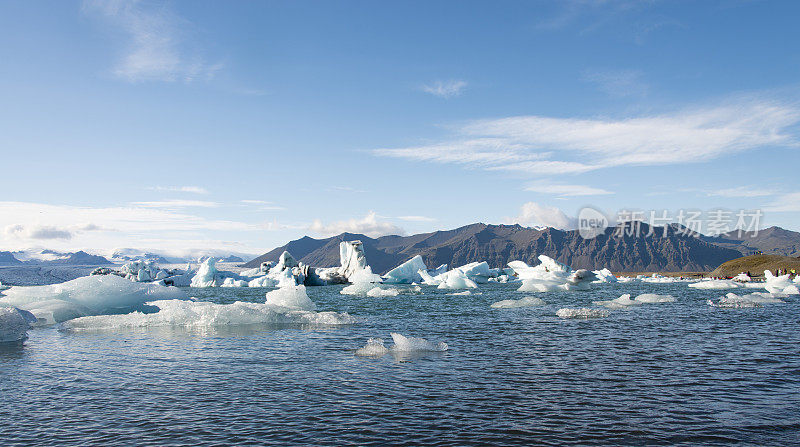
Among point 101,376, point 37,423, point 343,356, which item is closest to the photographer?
point 37,423

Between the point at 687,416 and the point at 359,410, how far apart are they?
6330 millimetres

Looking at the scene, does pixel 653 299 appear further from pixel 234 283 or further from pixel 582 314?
pixel 234 283

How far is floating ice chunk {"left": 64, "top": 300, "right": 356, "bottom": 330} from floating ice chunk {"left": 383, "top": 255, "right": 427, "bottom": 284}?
62393mm

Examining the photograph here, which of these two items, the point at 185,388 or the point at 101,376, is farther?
the point at 101,376

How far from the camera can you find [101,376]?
13.3 m

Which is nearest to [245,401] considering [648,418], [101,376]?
[101,376]

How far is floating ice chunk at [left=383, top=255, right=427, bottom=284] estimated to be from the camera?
8838cm

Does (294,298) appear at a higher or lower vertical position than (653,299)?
higher

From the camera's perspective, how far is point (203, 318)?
2403 cm

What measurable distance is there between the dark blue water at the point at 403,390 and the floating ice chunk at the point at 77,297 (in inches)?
288

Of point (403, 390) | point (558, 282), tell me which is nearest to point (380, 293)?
point (558, 282)

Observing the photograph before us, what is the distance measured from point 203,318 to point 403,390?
15581 millimetres

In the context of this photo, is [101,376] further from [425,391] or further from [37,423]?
[425,391]

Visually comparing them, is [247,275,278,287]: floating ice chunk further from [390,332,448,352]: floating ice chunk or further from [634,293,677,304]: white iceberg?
[390,332,448,352]: floating ice chunk
